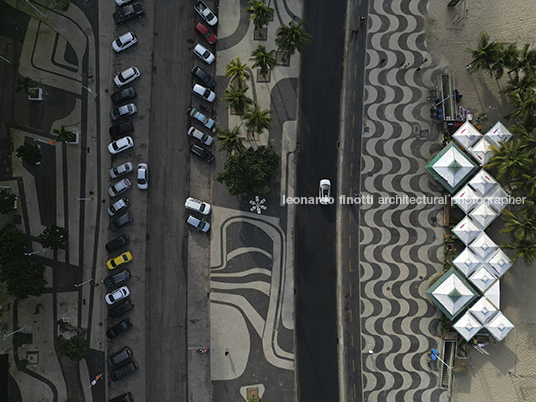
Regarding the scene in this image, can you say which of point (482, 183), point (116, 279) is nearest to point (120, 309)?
point (116, 279)

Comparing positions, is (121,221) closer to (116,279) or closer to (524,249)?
(116,279)

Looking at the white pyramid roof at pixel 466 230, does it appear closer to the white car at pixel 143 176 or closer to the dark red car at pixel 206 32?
the dark red car at pixel 206 32

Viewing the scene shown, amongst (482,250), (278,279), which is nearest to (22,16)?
(278,279)

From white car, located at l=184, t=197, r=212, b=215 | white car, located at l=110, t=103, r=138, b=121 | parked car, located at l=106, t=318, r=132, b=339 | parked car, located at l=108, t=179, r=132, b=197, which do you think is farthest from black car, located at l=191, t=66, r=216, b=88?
parked car, located at l=106, t=318, r=132, b=339

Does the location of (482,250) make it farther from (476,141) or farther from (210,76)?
(210,76)

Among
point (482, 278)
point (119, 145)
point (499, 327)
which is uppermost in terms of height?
point (119, 145)

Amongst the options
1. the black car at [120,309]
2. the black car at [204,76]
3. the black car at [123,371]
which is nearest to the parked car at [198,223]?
the black car at [120,309]

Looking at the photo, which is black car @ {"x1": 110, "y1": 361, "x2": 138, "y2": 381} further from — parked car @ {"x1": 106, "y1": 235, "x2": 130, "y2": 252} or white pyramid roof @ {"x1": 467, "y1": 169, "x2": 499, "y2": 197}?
white pyramid roof @ {"x1": 467, "y1": 169, "x2": 499, "y2": 197}
